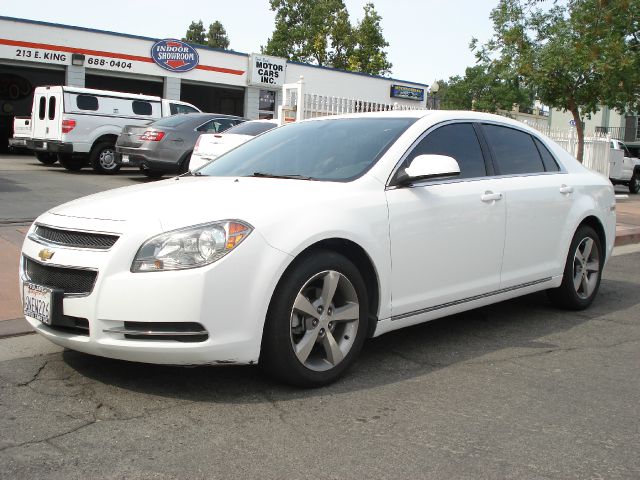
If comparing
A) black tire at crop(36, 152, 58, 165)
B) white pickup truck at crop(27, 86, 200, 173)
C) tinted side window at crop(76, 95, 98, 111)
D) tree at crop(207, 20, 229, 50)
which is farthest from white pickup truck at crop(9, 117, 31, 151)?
tree at crop(207, 20, 229, 50)

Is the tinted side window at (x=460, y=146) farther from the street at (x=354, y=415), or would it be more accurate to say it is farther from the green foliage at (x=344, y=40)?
the green foliage at (x=344, y=40)

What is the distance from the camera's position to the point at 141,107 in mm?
19016

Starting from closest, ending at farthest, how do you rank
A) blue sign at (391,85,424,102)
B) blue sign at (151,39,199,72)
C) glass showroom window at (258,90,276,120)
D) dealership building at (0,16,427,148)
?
dealership building at (0,16,427,148)
blue sign at (151,39,199,72)
glass showroom window at (258,90,276,120)
blue sign at (391,85,424,102)

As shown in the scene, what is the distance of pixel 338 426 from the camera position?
3568 mm

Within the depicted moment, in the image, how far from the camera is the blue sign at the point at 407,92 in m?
35.8

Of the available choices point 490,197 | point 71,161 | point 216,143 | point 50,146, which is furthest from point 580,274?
point 71,161

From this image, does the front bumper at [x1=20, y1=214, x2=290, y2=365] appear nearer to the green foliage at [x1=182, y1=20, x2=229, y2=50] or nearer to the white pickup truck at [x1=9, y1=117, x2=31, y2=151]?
the white pickup truck at [x1=9, y1=117, x2=31, y2=151]

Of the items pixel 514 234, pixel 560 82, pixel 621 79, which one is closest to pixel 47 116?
pixel 560 82

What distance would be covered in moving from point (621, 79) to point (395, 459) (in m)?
16.8

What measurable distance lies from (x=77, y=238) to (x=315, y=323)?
134cm

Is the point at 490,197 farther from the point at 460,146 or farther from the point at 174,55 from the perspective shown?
the point at 174,55

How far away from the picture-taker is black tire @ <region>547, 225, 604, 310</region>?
6.11 metres

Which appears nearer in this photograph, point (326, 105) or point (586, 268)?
point (586, 268)

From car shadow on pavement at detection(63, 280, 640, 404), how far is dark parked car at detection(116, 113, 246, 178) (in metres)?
9.99
